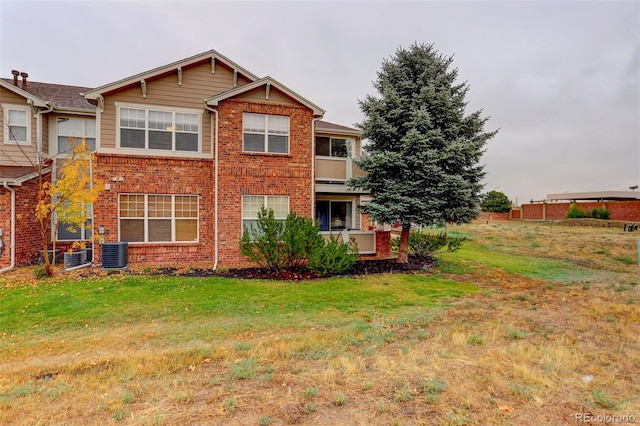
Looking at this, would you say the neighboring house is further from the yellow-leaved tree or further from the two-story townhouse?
the yellow-leaved tree

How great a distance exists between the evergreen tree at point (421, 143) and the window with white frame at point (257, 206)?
3.34 meters

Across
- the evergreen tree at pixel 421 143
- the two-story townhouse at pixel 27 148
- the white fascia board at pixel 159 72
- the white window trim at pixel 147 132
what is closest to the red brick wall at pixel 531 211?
the evergreen tree at pixel 421 143

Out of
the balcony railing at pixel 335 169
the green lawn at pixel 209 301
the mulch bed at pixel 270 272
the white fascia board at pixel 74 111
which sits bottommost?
the green lawn at pixel 209 301

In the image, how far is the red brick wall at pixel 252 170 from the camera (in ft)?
40.0

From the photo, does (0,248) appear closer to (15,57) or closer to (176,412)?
(176,412)

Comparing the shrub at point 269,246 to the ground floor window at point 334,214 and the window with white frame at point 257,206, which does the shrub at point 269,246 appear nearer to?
the window with white frame at point 257,206

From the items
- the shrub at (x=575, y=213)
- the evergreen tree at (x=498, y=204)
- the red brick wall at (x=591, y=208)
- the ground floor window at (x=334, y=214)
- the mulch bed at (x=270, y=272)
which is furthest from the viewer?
the evergreen tree at (x=498, y=204)

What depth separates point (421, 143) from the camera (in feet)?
37.2

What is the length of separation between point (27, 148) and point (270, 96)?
10.1 meters

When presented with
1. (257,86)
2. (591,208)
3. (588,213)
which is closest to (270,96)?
(257,86)

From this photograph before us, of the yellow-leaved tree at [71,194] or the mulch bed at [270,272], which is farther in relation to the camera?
the mulch bed at [270,272]

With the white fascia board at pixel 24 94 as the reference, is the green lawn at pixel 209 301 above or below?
below

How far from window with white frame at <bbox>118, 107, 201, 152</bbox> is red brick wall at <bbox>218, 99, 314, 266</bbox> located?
1.47 metres

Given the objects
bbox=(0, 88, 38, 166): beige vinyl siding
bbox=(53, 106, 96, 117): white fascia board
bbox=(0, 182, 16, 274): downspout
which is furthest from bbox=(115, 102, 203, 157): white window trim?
bbox=(0, 182, 16, 274): downspout
